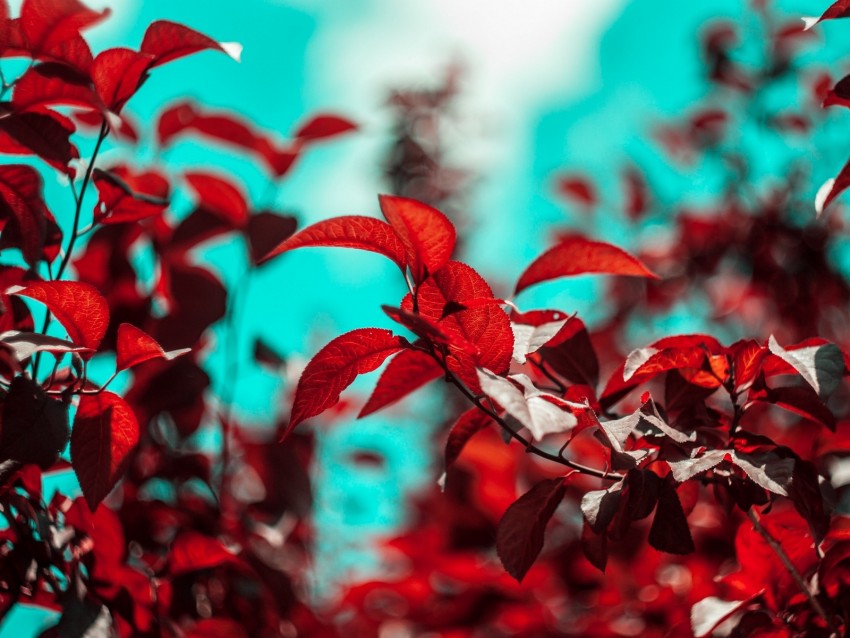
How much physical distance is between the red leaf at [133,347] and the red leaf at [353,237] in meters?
0.16

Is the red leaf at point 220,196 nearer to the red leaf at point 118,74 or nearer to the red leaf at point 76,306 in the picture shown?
the red leaf at point 118,74

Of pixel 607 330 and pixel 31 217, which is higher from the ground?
pixel 31 217

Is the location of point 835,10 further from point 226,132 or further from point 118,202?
point 226,132

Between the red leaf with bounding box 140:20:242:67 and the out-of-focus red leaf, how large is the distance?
14.9 inches

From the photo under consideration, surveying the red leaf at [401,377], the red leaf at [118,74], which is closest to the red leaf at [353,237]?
the red leaf at [401,377]

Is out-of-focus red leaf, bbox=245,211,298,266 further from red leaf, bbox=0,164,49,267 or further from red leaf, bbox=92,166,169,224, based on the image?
red leaf, bbox=0,164,49,267

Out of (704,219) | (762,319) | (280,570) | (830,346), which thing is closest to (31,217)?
(280,570)

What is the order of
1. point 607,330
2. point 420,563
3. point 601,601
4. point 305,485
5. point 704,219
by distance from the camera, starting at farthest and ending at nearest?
point 704,219 → point 607,330 → point 420,563 → point 601,601 → point 305,485

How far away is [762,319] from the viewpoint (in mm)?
3160

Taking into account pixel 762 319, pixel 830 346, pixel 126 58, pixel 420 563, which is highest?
pixel 126 58

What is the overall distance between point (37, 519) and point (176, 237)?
648 millimetres

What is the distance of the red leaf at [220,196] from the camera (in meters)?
1.53

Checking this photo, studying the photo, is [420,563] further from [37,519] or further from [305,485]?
[37,519]

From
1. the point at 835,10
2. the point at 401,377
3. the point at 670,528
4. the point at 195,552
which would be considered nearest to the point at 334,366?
the point at 401,377
